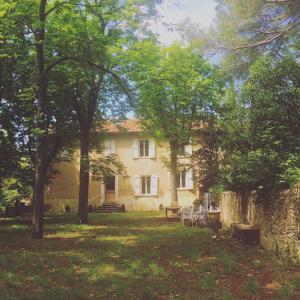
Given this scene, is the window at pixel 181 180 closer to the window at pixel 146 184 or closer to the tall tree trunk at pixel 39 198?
the window at pixel 146 184

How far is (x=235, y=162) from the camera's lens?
11.1 metres

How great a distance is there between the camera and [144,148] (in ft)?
104

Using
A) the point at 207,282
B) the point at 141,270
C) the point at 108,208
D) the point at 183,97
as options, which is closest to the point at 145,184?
the point at 108,208

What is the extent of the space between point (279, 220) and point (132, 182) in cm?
2249

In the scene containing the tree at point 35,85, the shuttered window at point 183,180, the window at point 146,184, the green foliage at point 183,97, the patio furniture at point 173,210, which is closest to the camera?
the tree at point 35,85

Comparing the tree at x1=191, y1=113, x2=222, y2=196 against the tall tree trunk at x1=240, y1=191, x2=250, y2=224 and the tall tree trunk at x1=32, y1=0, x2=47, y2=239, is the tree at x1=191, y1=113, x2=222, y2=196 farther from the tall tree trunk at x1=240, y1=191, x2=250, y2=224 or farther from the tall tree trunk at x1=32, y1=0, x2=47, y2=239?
the tall tree trunk at x1=32, y1=0, x2=47, y2=239

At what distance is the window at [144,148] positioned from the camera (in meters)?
31.7

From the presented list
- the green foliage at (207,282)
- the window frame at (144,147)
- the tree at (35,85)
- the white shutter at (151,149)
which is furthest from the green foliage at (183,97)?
the green foliage at (207,282)

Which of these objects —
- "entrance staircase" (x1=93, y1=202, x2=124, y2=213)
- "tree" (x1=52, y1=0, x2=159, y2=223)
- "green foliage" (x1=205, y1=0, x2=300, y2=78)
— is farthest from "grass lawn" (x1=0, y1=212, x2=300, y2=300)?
"entrance staircase" (x1=93, y1=202, x2=124, y2=213)

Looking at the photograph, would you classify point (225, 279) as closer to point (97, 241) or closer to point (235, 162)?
point (235, 162)

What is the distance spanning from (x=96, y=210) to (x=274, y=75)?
21.2 meters

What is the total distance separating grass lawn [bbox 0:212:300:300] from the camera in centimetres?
632

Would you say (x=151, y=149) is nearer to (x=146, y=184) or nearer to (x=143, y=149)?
(x=143, y=149)

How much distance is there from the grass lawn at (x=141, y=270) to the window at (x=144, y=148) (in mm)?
19151
